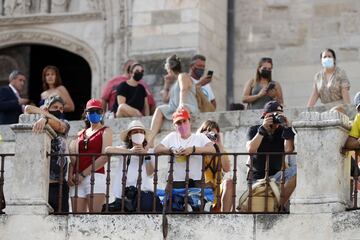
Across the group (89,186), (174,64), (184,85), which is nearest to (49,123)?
(89,186)

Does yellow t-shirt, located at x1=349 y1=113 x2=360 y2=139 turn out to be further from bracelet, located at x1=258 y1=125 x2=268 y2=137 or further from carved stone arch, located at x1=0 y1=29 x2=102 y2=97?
carved stone arch, located at x1=0 y1=29 x2=102 y2=97

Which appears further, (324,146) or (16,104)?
(16,104)

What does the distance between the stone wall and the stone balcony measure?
7.58 metres

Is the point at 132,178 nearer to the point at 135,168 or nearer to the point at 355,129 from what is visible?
the point at 135,168

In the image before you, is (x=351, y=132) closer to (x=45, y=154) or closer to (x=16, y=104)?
(x=45, y=154)

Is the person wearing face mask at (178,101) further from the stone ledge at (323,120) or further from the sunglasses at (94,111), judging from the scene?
the stone ledge at (323,120)

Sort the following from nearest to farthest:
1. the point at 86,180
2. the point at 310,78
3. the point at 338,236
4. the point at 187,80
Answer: the point at 338,236 → the point at 86,180 → the point at 187,80 → the point at 310,78

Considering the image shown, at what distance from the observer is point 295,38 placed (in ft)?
93.7

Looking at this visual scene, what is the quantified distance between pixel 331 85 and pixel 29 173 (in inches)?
191

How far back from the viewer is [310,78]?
28281 millimetres

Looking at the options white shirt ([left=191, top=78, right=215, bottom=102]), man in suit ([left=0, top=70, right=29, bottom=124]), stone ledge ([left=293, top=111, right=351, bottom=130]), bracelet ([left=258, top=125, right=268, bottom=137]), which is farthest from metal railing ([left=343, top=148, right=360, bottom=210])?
man in suit ([left=0, top=70, right=29, bottom=124])

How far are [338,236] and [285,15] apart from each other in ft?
30.3

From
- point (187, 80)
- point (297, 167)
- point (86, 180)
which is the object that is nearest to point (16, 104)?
point (187, 80)

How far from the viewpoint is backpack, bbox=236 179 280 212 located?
66.8ft
